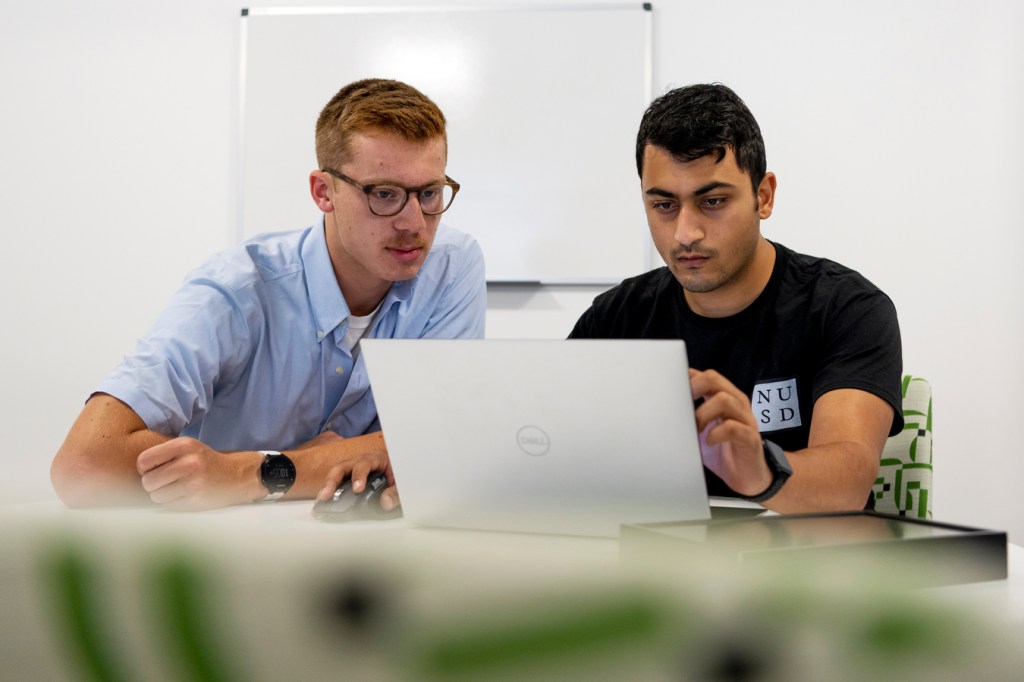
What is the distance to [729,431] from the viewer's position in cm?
77

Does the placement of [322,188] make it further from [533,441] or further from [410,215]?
[533,441]

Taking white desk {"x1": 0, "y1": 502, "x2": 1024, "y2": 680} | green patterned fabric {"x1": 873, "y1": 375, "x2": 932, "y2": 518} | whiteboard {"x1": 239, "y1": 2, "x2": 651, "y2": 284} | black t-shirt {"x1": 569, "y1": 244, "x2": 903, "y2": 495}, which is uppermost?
whiteboard {"x1": 239, "y1": 2, "x2": 651, "y2": 284}

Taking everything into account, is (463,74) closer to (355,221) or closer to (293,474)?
(355,221)

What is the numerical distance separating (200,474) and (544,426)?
0.50 meters

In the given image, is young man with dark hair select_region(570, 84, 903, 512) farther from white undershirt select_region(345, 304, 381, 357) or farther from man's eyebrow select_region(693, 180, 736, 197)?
white undershirt select_region(345, 304, 381, 357)

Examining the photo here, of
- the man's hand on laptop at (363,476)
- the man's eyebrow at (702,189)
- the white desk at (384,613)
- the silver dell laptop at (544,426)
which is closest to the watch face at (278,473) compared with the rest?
the man's hand on laptop at (363,476)

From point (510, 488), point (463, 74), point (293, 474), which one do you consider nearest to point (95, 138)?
point (463, 74)

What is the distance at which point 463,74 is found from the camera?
9.42 ft

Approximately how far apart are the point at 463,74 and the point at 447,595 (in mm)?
2879

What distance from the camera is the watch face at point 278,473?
117 cm

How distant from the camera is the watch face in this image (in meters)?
1.17

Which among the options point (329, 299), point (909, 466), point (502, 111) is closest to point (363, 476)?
point (329, 299)

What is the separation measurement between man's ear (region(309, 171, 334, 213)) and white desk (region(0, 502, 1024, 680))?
157 centimetres

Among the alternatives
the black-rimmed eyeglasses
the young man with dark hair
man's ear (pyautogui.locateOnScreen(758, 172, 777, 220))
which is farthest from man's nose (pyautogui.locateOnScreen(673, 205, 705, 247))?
the black-rimmed eyeglasses
